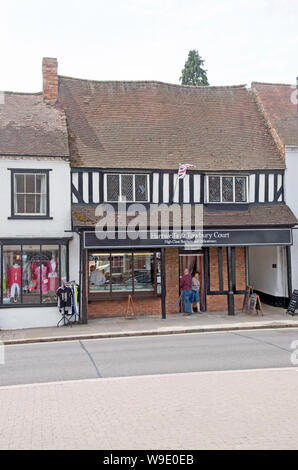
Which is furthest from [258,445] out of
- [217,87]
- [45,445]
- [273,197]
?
[217,87]

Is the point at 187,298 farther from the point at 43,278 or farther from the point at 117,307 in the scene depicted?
the point at 43,278

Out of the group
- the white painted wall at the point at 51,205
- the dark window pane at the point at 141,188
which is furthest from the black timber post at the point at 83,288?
the dark window pane at the point at 141,188

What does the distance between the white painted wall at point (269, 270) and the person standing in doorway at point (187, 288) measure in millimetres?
3922

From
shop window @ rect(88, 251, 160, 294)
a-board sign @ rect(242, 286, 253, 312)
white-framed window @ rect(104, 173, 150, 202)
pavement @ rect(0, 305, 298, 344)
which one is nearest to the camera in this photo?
pavement @ rect(0, 305, 298, 344)

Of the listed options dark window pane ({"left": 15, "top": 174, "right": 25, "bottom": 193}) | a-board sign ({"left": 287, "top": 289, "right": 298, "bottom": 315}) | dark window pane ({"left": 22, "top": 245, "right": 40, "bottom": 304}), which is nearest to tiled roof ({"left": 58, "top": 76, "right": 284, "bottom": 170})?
dark window pane ({"left": 15, "top": 174, "right": 25, "bottom": 193})

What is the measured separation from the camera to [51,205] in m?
18.1

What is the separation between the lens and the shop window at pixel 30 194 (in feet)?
59.0

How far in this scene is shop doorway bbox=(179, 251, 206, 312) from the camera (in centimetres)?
2021

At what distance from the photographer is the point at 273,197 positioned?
20.1m

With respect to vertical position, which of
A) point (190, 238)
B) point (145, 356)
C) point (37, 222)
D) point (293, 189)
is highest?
point (293, 189)

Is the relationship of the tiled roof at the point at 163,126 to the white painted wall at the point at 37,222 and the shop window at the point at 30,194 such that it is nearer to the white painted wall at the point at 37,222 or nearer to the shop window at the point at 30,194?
the white painted wall at the point at 37,222

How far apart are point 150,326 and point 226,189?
6608 mm

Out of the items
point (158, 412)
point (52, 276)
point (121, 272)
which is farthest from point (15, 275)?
point (158, 412)

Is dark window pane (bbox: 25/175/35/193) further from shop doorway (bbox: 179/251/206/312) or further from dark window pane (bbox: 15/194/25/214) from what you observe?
shop doorway (bbox: 179/251/206/312)
